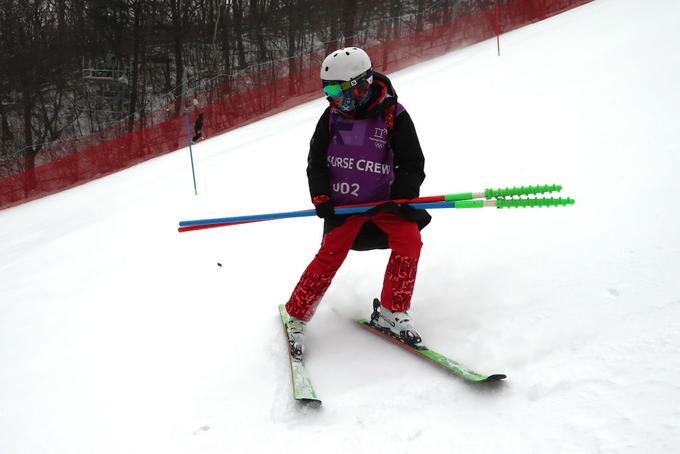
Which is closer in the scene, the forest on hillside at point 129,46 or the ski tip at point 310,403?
the ski tip at point 310,403

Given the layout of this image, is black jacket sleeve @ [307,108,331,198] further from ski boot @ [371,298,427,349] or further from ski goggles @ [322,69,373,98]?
ski boot @ [371,298,427,349]

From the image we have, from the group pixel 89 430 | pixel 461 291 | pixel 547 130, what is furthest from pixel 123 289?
pixel 547 130

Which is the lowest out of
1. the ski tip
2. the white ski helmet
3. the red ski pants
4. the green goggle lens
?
the ski tip

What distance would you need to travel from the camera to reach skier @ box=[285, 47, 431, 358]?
2738 mm

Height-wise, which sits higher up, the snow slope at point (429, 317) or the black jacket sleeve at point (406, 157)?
the black jacket sleeve at point (406, 157)

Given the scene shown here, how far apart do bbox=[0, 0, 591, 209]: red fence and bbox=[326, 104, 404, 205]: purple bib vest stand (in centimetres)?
1341

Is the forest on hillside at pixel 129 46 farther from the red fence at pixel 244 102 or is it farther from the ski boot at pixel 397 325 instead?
the ski boot at pixel 397 325

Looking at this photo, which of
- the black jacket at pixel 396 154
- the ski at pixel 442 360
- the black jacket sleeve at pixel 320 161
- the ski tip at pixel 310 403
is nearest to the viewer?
the ski at pixel 442 360

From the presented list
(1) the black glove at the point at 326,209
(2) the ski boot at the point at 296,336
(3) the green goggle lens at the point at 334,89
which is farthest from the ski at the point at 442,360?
(3) the green goggle lens at the point at 334,89

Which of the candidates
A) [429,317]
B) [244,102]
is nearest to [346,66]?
[429,317]

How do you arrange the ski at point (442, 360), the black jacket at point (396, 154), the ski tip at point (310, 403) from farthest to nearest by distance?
the black jacket at point (396, 154), the ski tip at point (310, 403), the ski at point (442, 360)

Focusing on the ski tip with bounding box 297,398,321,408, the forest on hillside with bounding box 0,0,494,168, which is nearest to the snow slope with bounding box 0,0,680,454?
the ski tip with bounding box 297,398,321,408

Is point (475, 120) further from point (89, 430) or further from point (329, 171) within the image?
point (89, 430)

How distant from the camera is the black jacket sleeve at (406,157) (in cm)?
279
